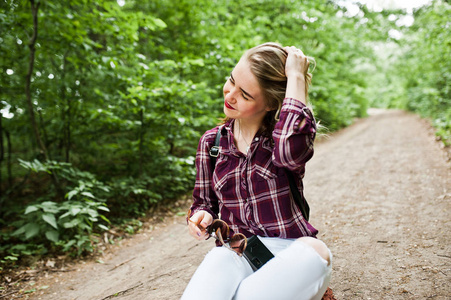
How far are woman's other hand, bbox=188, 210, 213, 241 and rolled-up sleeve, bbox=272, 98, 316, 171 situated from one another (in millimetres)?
526

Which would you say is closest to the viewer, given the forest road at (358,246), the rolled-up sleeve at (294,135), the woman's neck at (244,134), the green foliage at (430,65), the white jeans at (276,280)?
the white jeans at (276,280)

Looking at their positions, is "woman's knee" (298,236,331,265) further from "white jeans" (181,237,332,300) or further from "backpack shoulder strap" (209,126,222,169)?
"backpack shoulder strap" (209,126,222,169)

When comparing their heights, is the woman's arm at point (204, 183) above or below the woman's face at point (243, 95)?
below

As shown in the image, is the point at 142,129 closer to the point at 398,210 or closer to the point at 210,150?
the point at 210,150

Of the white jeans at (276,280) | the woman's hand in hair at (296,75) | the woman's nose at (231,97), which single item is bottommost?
the white jeans at (276,280)

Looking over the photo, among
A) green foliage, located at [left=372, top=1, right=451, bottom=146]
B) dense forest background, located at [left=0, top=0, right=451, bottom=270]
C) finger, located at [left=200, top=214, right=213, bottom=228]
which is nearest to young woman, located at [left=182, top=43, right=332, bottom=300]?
finger, located at [left=200, top=214, right=213, bottom=228]

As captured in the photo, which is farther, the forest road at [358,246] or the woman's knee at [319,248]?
the forest road at [358,246]

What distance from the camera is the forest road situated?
2.13 meters

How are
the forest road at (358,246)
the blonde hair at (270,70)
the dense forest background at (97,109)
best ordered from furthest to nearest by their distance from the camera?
the dense forest background at (97,109)
the forest road at (358,246)
the blonde hair at (270,70)

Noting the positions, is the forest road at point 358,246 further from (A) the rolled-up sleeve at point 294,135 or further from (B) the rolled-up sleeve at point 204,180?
(A) the rolled-up sleeve at point 294,135

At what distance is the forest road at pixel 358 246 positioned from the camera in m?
2.13

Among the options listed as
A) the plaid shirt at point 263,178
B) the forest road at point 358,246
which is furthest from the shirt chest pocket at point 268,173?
the forest road at point 358,246

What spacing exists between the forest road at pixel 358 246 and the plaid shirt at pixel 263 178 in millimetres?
905

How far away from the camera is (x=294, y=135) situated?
1344mm
